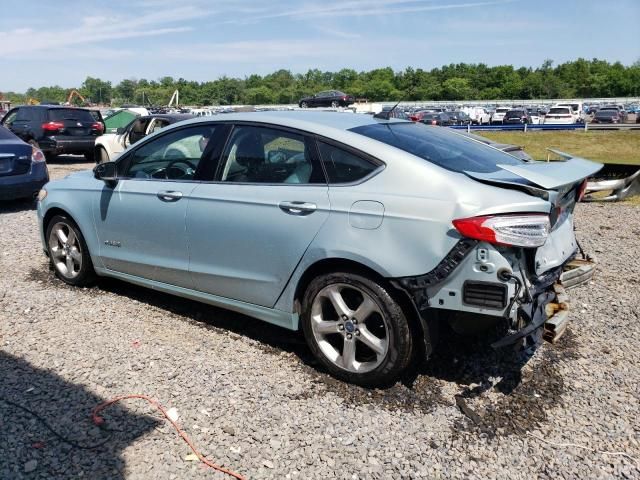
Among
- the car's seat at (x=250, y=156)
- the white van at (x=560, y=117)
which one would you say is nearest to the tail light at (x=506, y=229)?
the car's seat at (x=250, y=156)

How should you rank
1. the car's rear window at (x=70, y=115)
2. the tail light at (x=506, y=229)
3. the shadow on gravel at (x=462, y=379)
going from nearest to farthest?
the tail light at (x=506, y=229)
the shadow on gravel at (x=462, y=379)
the car's rear window at (x=70, y=115)

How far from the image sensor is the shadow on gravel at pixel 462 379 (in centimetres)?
335

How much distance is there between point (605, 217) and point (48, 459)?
8667 millimetres

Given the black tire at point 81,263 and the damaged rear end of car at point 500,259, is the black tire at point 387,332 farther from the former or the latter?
the black tire at point 81,263

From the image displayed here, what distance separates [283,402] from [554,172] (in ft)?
7.06

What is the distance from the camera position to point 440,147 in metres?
3.87

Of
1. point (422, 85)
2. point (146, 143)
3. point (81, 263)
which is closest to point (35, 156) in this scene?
point (81, 263)

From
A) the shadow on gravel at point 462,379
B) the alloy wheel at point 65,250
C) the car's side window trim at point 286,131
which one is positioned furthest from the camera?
the alloy wheel at point 65,250

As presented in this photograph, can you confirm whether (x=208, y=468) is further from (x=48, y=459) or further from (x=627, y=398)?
(x=627, y=398)

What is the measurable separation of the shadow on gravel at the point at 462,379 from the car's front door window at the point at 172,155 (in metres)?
1.20

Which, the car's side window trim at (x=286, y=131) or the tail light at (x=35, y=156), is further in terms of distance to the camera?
the tail light at (x=35, y=156)

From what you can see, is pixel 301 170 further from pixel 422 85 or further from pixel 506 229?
pixel 422 85

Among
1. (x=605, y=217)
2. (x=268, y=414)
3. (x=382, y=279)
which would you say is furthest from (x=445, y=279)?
(x=605, y=217)

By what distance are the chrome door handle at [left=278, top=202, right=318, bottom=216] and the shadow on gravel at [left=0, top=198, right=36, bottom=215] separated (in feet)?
24.3
